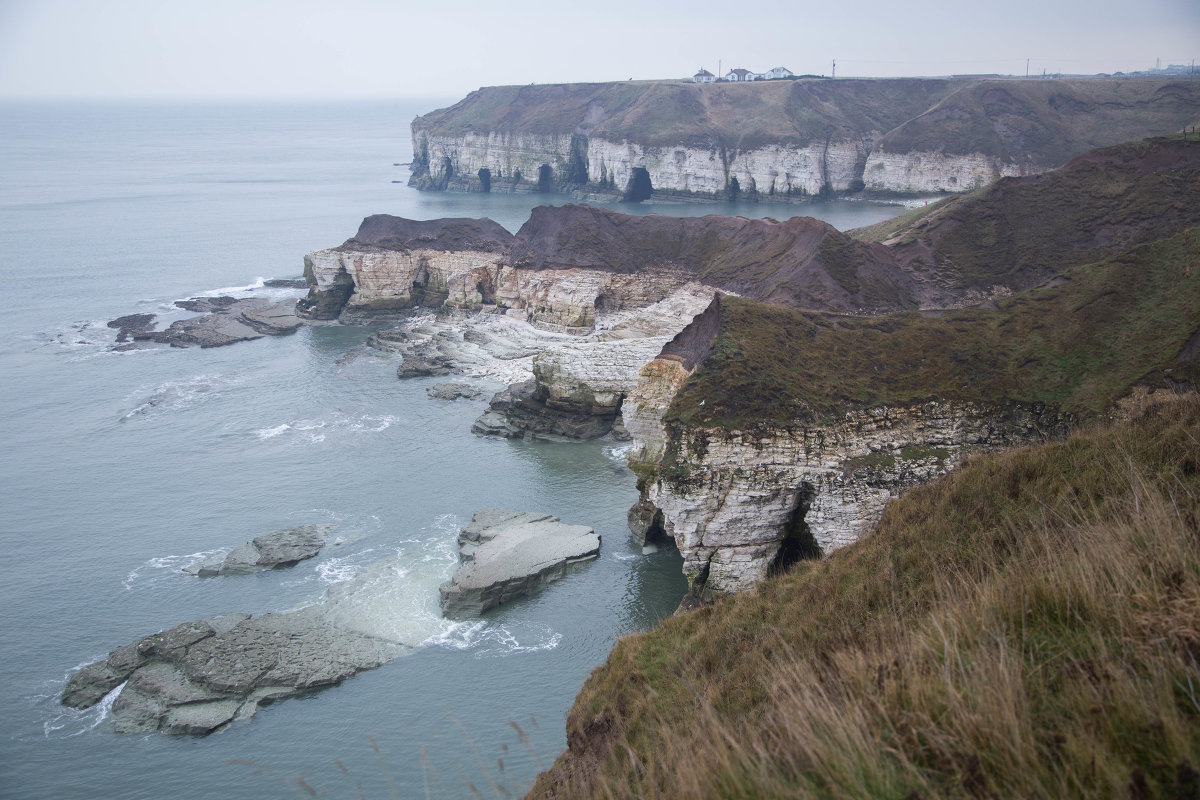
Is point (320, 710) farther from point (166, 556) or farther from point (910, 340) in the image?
point (910, 340)

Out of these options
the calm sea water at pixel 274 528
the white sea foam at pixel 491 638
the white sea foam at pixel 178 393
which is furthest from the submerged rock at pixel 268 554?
the white sea foam at pixel 178 393

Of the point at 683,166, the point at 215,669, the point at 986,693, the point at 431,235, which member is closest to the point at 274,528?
the point at 215,669

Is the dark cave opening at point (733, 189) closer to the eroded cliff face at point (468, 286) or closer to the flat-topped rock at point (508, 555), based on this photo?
the eroded cliff face at point (468, 286)

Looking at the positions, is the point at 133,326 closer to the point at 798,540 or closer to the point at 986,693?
the point at 798,540

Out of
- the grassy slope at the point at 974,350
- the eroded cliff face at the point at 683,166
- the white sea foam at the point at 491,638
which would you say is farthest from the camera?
the eroded cliff face at the point at 683,166

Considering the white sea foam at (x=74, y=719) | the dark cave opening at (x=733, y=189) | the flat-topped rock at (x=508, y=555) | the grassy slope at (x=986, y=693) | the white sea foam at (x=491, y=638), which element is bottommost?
the white sea foam at (x=74, y=719)
